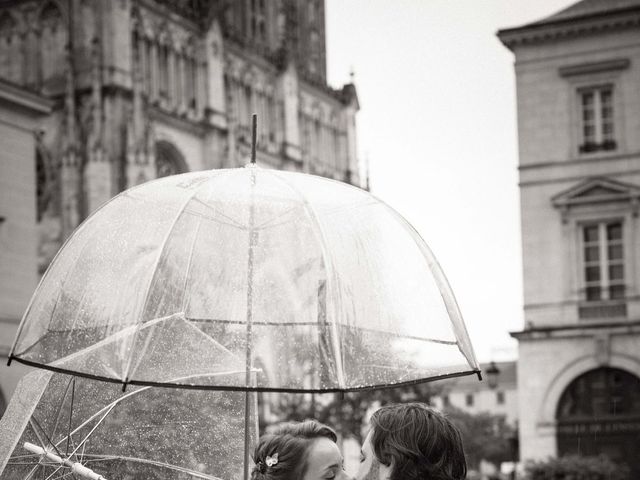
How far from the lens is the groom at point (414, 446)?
3764mm

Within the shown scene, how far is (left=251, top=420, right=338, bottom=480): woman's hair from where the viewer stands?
4.34 meters

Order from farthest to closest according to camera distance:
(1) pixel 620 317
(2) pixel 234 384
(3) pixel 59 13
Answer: (3) pixel 59 13 < (1) pixel 620 317 < (2) pixel 234 384

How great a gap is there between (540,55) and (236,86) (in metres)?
30.6

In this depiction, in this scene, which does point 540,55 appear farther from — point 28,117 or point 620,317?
point 28,117

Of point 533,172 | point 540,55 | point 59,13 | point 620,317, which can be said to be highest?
point 59,13

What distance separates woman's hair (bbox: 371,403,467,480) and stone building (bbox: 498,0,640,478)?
29.0 meters

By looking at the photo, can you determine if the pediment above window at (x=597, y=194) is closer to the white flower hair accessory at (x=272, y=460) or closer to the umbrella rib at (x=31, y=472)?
the umbrella rib at (x=31, y=472)

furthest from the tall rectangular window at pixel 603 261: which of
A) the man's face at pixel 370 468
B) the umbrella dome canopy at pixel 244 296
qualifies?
the man's face at pixel 370 468

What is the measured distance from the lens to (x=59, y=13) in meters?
53.7

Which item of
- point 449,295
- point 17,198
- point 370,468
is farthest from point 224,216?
point 17,198

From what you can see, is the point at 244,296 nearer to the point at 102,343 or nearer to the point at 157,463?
the point at 102,343

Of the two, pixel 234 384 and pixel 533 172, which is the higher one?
pixel 533 172

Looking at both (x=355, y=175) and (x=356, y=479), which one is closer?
(x=356, y=479)

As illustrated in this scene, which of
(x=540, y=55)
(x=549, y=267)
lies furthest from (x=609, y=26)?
(x=549, y=267)
